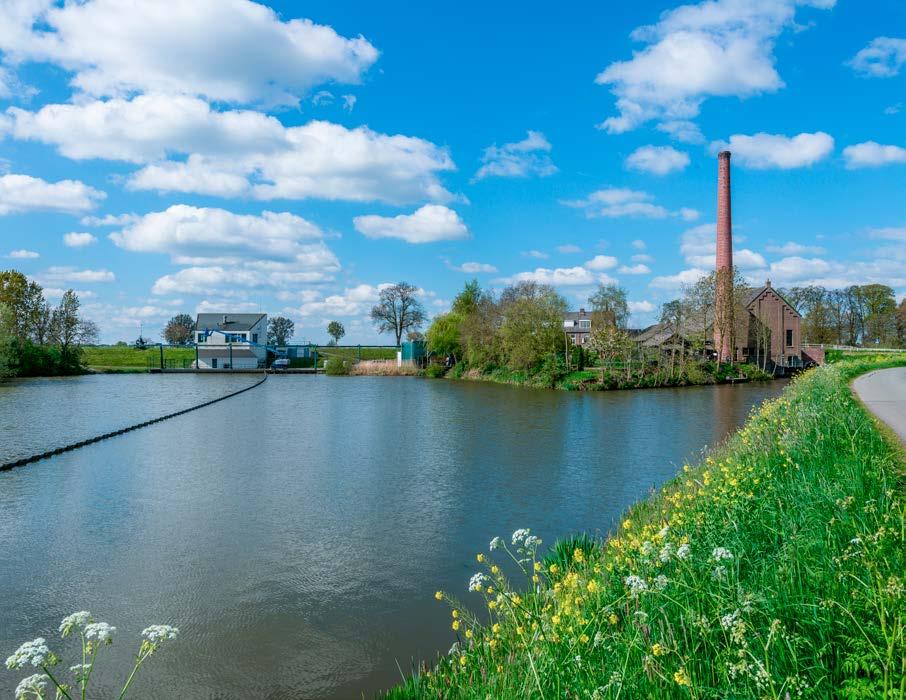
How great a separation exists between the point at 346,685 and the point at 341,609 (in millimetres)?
1396

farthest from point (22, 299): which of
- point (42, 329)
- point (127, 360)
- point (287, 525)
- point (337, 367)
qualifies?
point (287, 525)

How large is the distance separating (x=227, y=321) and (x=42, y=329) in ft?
63.0

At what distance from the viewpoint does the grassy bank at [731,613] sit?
105 inches

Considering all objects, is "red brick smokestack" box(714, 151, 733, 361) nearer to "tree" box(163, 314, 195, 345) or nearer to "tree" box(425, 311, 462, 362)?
"tree" box(425, 311, 462, 362)

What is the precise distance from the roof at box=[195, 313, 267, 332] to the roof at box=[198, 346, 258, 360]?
5230 mm

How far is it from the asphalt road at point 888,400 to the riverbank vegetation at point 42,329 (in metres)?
58.7

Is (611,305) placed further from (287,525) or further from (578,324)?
(287,525)

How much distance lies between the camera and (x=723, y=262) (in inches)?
1890

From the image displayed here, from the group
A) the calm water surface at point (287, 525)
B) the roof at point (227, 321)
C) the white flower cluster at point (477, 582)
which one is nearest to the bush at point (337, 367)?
the roof at point (227, 321)

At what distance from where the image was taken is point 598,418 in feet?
77.4

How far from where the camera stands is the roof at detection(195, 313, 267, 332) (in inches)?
2817

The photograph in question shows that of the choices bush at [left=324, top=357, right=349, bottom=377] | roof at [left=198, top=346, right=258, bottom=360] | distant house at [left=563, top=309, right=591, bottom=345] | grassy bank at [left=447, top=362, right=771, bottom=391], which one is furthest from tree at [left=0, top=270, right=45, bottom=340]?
distant house at [left=563, top=309, right=591, bottom=345]

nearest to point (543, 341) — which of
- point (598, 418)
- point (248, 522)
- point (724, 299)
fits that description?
point (724, 299)

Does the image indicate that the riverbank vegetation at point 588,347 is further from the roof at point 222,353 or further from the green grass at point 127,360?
the green grass at point 127,360
